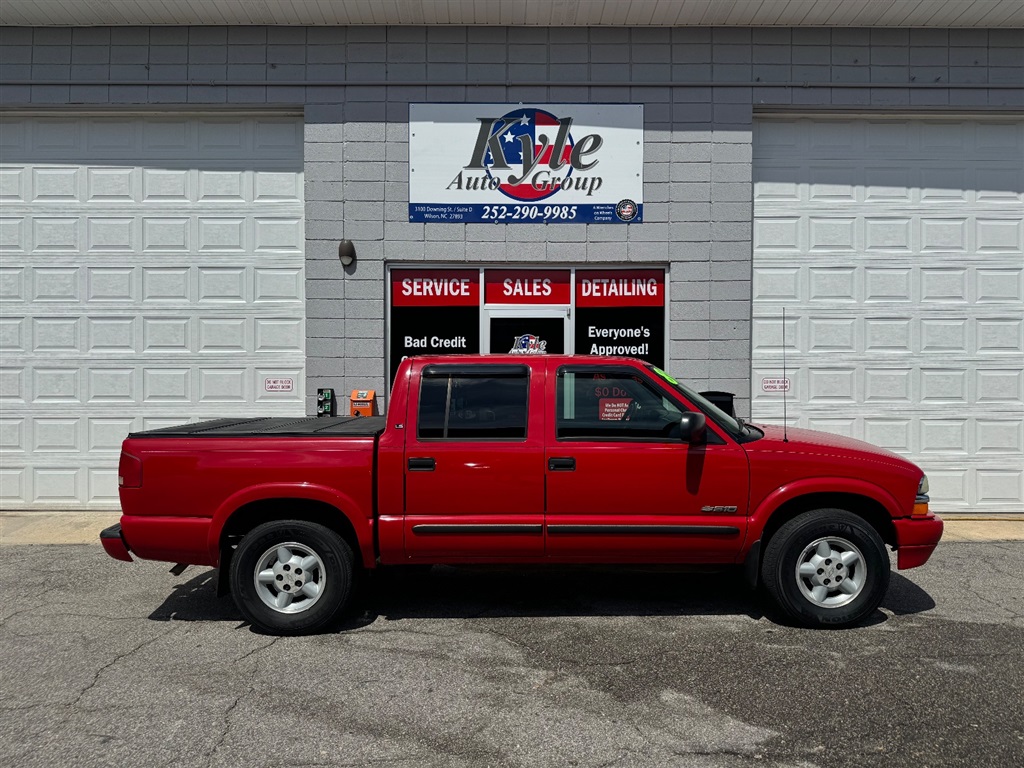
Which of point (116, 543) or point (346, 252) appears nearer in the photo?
point (116, 543)

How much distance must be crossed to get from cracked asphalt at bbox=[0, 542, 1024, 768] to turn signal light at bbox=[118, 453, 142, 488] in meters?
1.00

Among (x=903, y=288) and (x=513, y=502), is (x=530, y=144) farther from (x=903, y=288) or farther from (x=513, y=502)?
(x=513, y=502)

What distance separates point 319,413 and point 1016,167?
892cm

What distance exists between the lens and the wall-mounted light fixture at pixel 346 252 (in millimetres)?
8852

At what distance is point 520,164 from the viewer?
9.02 m

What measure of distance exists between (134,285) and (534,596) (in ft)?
21.4

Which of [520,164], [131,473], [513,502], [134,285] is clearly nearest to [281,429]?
[131,473]

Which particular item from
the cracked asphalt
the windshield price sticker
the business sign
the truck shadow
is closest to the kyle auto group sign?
the business sign

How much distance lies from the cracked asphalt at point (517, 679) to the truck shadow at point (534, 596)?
0.03 m

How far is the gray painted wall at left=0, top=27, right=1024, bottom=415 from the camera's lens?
29.6ft

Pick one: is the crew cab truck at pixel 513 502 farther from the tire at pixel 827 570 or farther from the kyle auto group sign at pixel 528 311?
the kyle auto group sign at pixel 528 311

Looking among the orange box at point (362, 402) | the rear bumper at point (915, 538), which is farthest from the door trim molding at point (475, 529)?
the orange box at point (362, 402)

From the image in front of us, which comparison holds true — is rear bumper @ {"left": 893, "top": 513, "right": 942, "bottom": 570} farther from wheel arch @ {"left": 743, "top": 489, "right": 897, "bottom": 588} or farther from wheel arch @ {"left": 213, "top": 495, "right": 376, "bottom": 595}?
wheel arch @ {"left": 213, "top": 495, "right": 376, "bottom": 595}

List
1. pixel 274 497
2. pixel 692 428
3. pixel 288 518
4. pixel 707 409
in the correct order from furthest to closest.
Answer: pixel 707 409 < pixel 288 518 < pixel 274 497 < pixel 692 428
